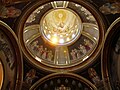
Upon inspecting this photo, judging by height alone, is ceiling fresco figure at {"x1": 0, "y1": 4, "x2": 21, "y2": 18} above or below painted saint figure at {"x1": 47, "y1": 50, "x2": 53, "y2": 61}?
below

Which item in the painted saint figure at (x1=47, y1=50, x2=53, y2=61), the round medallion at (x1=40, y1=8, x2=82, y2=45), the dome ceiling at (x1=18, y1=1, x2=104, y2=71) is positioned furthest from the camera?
the round medallion at (x1=40, y1=8, x2=82, y2=45)

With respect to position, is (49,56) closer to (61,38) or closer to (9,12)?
(61,38)

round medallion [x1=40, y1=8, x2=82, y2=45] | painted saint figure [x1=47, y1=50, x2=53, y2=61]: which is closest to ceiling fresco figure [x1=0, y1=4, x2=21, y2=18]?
round medallion [x1=40, y1=8, x2=82, y2=45]

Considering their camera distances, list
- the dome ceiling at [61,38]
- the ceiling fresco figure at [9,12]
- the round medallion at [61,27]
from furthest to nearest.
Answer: the round medallion at [61,27] → the dome ceiling at [61,38] → the ceiling fresco figure at [9,12]

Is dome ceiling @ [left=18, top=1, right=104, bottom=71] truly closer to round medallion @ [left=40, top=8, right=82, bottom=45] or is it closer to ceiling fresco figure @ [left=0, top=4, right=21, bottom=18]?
round medallion @ [left=40, top=8, right=82, bottom=45]

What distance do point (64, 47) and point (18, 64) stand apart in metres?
3.60

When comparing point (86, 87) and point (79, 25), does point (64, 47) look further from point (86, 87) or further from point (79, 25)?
point (86, 87)

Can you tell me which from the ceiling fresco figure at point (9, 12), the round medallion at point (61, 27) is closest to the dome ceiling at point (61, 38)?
the round medallion at point (61, 27)

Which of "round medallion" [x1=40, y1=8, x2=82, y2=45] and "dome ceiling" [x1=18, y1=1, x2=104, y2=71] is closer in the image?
"dome ceiling" [x1=18, y1=1, x2=104, y2=71]

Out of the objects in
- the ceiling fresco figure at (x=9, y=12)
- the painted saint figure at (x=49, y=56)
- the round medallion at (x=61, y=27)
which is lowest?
the ceiling fresco figure at (x=9, y=12)

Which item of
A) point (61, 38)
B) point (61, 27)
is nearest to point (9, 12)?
point (61, 38)

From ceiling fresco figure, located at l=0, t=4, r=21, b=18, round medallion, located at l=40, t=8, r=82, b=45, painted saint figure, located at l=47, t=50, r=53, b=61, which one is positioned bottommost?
ceiling fresco figure, located at l=0, t=4, r=21, b=18

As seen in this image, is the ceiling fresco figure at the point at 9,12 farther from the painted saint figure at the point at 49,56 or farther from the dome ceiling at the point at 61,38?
the painted saint figure at the point at 49,56

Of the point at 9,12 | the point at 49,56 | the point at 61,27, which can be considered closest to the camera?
the point at 9,12
